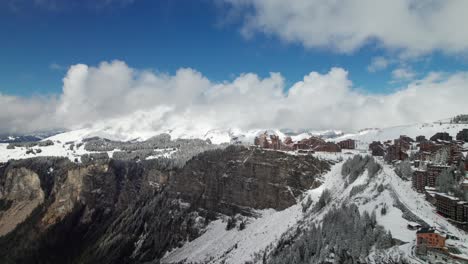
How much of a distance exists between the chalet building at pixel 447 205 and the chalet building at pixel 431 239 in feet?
50.9

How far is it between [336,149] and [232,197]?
59.2 m

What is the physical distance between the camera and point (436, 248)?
67.3 m

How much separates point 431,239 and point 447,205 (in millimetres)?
20867

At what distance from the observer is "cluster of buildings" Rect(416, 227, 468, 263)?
65688 millimetres

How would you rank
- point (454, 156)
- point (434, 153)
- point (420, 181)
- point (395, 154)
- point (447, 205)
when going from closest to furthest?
1. point (447, 205)
2. point (420, 181)
3. point (454, 156)
4. point (434, 153)
5. point (395, 154)

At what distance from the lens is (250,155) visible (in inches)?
7554

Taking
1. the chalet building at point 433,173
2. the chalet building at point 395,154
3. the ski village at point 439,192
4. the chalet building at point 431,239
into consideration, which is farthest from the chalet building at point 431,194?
the chalet building at point 395,154

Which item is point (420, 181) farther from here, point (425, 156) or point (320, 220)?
point (425, 156)

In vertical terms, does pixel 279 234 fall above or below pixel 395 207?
below

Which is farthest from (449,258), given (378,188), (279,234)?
(279,234)

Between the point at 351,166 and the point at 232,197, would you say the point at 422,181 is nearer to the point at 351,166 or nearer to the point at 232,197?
the point at 351,166

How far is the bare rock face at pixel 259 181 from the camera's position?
162 metres

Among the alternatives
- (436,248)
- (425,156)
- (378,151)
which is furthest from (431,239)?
(378,151)

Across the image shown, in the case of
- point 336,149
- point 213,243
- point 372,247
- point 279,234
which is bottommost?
point 213,243
